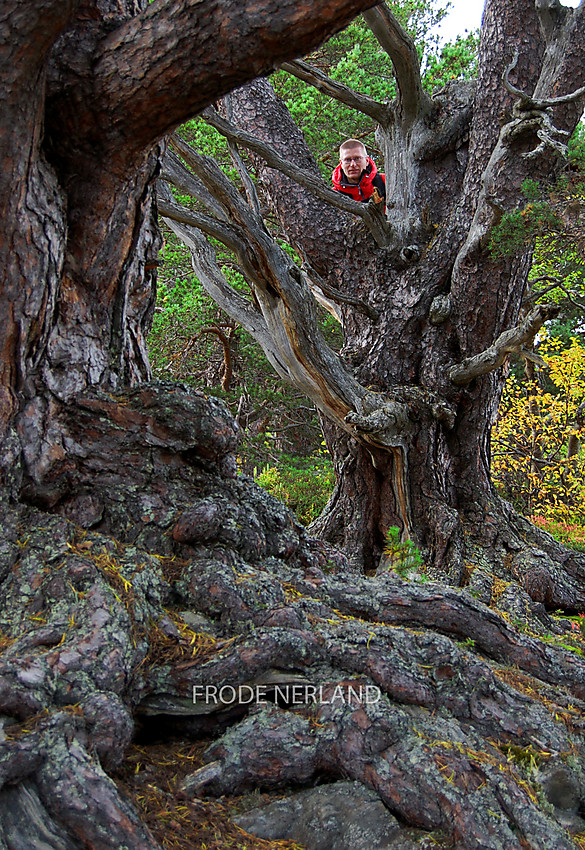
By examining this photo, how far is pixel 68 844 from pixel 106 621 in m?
0.69

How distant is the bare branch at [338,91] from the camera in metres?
5.88

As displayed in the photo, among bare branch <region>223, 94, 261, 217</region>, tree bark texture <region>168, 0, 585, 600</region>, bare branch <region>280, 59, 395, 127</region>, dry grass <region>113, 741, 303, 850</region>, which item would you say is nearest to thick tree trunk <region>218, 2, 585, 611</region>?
tree bark texture <region>168, 0, 585, 600</region>

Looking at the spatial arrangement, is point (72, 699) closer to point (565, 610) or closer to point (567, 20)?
point (565, 610)

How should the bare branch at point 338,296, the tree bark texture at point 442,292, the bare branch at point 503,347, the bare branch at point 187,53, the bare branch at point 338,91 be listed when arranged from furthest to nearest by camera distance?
the bare branch at point 338,91, the bare branch at point 338,296, the tree bark texture at point 442,292, the bare branch at point 503,347, the bare branch at point 187,53

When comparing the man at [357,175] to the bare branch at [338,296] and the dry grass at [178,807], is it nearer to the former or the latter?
the bare branch at [338,296]

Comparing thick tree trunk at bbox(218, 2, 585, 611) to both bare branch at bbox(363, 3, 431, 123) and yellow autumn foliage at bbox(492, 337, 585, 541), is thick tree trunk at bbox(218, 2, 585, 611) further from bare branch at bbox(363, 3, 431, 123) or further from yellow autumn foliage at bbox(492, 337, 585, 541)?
yellow autumn foliage at bbox(492, 337, 585, 541)

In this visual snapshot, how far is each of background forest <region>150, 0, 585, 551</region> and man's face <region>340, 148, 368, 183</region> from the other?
143cm

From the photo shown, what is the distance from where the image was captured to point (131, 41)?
7.50 ft

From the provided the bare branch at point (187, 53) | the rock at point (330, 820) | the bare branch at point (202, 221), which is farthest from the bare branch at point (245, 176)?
the rock at point (330, 820)

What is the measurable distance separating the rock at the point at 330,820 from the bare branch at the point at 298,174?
4.24 m

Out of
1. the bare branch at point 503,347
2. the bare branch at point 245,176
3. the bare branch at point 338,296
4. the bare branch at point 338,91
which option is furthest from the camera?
the bare branch at point 338,91

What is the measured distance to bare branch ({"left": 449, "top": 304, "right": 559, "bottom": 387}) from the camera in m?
4.51

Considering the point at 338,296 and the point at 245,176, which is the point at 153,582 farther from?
the point at 245,176

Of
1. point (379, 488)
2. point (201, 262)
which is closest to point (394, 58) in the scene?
point (201, 262)
